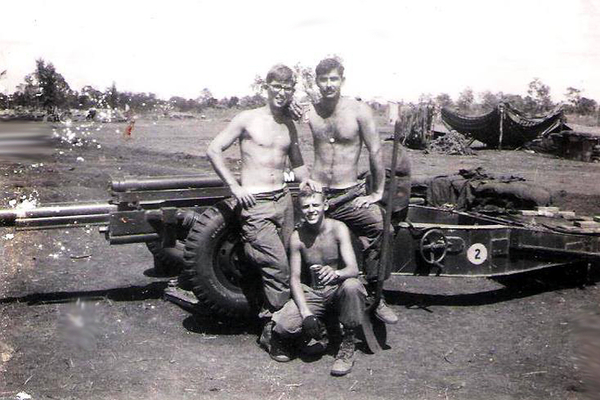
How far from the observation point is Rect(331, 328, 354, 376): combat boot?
13.6ft

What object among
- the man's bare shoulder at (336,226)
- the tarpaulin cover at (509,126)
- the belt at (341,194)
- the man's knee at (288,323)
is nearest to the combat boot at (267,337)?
the man's knee at (288,323)

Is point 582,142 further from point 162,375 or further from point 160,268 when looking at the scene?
point 162,375

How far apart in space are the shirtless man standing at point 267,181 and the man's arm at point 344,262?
1.09 feet

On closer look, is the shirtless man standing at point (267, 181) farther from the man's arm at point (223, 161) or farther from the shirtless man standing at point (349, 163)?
the shirtless man standing at point (349, 163)

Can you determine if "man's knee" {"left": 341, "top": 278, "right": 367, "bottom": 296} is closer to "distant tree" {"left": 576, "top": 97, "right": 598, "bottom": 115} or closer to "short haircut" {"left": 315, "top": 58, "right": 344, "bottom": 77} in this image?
"short haircut" {"left": 315, "top": 58, "right": 344, "bottom": 77}

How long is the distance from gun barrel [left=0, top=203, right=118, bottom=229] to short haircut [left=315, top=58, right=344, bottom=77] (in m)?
2.09

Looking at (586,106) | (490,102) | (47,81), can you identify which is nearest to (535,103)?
(586,106)

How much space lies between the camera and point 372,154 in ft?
16.2

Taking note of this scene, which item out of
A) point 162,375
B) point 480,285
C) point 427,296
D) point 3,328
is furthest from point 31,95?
point 480,285

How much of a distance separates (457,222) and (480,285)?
71cm

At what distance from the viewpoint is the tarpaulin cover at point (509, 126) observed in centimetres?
2150

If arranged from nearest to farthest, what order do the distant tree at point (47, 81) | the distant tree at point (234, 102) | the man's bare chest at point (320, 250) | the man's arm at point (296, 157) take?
the man's bare chest at point (320, 250) < the man's arm at point (296, 157) < the distant tree at point (47, 81) < the distant tree at point (234, 102)

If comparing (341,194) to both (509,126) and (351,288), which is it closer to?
(351,288)

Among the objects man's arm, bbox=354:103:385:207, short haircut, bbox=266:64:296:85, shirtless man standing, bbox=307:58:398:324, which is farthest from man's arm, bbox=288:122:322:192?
man's arm, bbox=354:103:385:207
